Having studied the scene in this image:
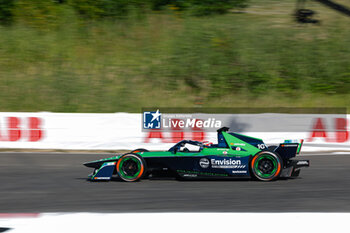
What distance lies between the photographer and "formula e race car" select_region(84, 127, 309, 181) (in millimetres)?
9430

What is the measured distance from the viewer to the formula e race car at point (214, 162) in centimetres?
943

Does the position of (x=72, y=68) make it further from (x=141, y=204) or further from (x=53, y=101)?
(x=141, y=204)

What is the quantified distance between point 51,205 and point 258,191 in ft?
11.4

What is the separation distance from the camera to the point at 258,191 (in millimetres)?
8586

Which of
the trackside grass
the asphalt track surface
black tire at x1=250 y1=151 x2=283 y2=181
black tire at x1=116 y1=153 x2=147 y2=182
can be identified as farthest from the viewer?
the trackside grass

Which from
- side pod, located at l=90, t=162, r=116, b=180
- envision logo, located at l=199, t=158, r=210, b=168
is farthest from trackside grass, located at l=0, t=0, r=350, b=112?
envision logo, located at l=199, t=158, r=210, b=168

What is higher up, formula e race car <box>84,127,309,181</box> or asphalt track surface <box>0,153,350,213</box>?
formula e race car <box>84,127,309,181</box>

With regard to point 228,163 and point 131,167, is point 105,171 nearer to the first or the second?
point 131,167

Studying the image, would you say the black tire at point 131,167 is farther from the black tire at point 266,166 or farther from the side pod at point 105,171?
the black tire at point 266,166

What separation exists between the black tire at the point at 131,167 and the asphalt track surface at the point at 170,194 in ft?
0.57
